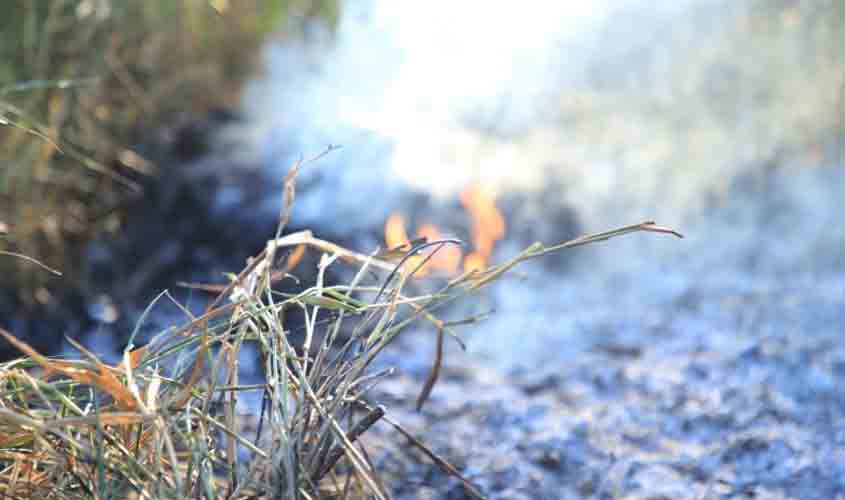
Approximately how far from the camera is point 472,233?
4016 millimetres

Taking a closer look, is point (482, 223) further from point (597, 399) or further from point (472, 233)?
point (597, 399)

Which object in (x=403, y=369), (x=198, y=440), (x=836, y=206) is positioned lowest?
(x=198, y=440)

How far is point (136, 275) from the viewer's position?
362 centimetres

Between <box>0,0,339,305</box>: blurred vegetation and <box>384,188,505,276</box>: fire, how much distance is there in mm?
955

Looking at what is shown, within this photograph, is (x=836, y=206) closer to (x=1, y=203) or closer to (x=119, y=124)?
(x=119, y=124)

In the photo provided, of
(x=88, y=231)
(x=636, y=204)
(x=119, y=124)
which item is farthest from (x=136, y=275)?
(x=636, y=204)

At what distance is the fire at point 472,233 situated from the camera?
3.80m

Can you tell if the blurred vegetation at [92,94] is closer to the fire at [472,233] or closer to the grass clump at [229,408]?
the fire at [472,233]

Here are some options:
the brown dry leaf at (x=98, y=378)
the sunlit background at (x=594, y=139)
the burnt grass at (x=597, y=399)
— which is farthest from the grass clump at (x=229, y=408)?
the sunlit background at (x=594, y=139)

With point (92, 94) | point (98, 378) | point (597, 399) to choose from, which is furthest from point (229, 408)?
point (92, 94)

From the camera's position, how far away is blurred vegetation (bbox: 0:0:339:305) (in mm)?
3031

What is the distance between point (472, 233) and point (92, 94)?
1463 millimetres

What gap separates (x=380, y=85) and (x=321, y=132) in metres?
0.52

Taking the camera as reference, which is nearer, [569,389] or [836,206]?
[569,389]
